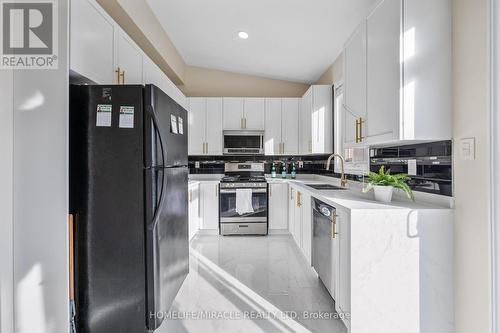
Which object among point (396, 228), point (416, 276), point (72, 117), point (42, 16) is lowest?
point (416, 276)

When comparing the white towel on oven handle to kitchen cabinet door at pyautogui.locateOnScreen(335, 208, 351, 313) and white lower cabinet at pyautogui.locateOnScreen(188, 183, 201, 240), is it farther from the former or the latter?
kitchen cabinet door at pyautogui.locateOnScreen(335, 208, 351, 313)

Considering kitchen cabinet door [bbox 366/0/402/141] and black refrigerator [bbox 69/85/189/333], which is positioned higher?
kitchen cabinet door [bbox 366/0/402/141]

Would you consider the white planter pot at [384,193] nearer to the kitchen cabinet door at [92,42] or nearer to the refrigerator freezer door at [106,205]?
the refrigerator freezer door at [106,205]

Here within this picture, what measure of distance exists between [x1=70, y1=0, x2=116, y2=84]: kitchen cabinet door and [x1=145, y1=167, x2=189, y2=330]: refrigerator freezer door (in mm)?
801

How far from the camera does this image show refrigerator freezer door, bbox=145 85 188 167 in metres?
1.59

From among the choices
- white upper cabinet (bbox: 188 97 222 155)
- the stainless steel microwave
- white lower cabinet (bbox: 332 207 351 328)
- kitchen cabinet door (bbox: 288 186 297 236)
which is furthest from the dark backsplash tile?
white upper cabinet (bbox: 188 97 222 155)

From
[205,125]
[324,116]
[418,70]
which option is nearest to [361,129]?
[418,70]

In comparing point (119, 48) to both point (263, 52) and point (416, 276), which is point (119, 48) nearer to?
point (263, 52)

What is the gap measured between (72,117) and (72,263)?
0.86 metres

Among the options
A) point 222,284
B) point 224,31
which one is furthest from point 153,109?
point 224,31

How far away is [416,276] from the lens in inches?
60.4

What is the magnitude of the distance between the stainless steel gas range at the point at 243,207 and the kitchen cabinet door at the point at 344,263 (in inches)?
87.9

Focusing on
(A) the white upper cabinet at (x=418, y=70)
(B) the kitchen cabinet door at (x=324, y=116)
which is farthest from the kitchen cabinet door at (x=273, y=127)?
(A) the white upper cabinet at (x=418, y=70)

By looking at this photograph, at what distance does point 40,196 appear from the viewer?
1476 mm
